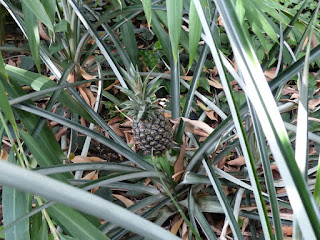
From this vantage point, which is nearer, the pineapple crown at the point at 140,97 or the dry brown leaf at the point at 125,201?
the pineapple crown at the point at 140,97

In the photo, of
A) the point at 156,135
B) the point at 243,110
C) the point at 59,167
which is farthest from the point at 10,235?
the point at 243,110

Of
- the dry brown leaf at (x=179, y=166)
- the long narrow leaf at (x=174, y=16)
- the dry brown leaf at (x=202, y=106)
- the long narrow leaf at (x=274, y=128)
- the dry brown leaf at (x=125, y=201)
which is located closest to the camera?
the long narrow leaf at (x=274, y=128)

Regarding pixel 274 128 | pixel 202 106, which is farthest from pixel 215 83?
pixel 274 128

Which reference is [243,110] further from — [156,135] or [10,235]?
[10,235]

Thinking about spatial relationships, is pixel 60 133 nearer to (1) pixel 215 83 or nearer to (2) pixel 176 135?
(2) pixel 176 135

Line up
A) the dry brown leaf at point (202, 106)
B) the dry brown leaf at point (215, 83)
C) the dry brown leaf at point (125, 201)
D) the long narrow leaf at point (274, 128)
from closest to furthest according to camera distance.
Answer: the long narrow leaf at point (274, 128) < the dry brown leaf at point (125, 201) < the dry brown leaf at point (202, 106) < the dry brown leaf at point (215, 83)

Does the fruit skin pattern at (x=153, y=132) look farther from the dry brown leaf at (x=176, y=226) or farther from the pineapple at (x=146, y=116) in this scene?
→ the dry brown leaf at (x=176, y=226)

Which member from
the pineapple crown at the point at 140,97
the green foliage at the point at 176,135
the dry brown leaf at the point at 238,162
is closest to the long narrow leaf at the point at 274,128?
the green foliage at the point at 176,135

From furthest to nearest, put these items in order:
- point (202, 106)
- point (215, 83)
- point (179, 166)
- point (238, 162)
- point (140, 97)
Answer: point (215, 83), point (202, 106), point (238, 162), point (179, 166), point (140, 97)

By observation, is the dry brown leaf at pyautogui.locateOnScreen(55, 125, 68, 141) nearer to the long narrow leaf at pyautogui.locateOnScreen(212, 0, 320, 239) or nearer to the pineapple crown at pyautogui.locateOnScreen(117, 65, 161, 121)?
the pineapple crown at pyautogui.locateOnScreen(117, 65, 161, 121)

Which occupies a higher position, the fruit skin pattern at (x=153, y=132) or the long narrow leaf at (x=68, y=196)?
the long narrow leaf at (x=68, y=196)
